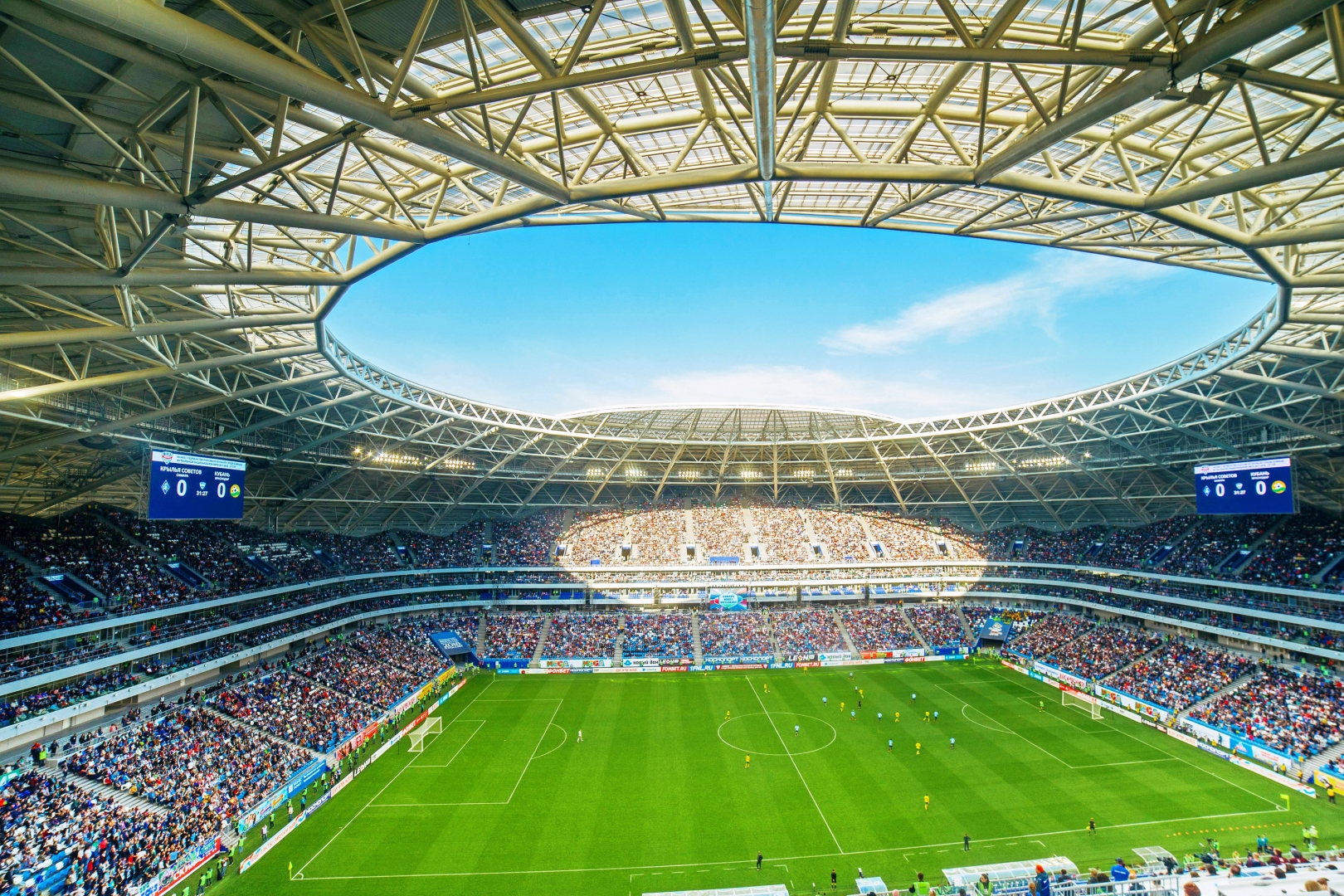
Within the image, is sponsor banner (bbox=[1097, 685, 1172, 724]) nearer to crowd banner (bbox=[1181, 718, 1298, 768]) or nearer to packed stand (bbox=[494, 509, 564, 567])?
crowd banner (bbox=[1181, 718, 1298, 768])

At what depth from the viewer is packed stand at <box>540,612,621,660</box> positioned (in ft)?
171

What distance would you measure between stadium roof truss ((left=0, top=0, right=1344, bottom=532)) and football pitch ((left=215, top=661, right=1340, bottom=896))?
17.9 m

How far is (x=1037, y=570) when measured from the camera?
57875mm

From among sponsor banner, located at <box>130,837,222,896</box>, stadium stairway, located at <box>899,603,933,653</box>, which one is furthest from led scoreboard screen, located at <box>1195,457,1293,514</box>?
sponsor banner, located at <box>130,837,222,896</box>

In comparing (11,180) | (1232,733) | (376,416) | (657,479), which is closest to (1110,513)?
(1232,733)

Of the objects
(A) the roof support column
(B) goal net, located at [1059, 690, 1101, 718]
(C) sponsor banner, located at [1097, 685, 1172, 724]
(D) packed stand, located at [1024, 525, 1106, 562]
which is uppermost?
(A) the roof support column

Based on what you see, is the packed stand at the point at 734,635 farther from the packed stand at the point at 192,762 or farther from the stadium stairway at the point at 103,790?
the stadium stairway at the point at 103,790

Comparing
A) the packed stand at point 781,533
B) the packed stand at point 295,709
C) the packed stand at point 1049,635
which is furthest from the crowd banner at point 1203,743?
the packed stand at point 295,709

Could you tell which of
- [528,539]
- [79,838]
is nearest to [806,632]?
[528,539]

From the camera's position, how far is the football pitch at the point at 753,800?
23.9 metres

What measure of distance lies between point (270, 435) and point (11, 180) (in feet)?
110

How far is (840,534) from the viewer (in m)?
64.9

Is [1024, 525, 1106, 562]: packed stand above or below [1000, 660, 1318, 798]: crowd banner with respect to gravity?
above

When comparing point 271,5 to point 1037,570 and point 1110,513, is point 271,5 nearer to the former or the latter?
point 1037,570
